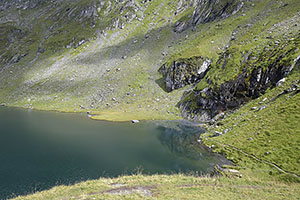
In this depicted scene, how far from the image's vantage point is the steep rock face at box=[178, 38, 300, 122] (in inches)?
2083

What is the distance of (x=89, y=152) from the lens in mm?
42156

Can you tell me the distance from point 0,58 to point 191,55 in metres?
151

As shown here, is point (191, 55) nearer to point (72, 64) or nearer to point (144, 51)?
point (144, 51)

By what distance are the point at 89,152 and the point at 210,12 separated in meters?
121

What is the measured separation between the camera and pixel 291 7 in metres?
83.9

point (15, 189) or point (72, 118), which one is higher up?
point (15, 189)

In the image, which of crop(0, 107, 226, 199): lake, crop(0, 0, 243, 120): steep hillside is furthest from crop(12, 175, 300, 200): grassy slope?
crop(0, 0, 243, 120): steep hillside

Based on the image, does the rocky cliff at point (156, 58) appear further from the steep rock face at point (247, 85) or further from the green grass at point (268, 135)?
the green grass at point (268, 135)

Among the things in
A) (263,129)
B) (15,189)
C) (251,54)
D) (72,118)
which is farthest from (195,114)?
(15,189)

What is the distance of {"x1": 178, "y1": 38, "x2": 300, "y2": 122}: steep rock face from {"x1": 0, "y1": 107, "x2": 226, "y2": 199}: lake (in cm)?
915

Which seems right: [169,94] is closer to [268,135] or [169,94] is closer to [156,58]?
[156,58]

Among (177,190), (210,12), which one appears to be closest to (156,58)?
(210,12)

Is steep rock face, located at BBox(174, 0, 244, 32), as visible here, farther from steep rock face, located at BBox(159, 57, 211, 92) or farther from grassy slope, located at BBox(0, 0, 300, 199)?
steep rock face, located at BBox(159, 57, 211, 92)

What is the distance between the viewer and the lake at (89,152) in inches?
1249
